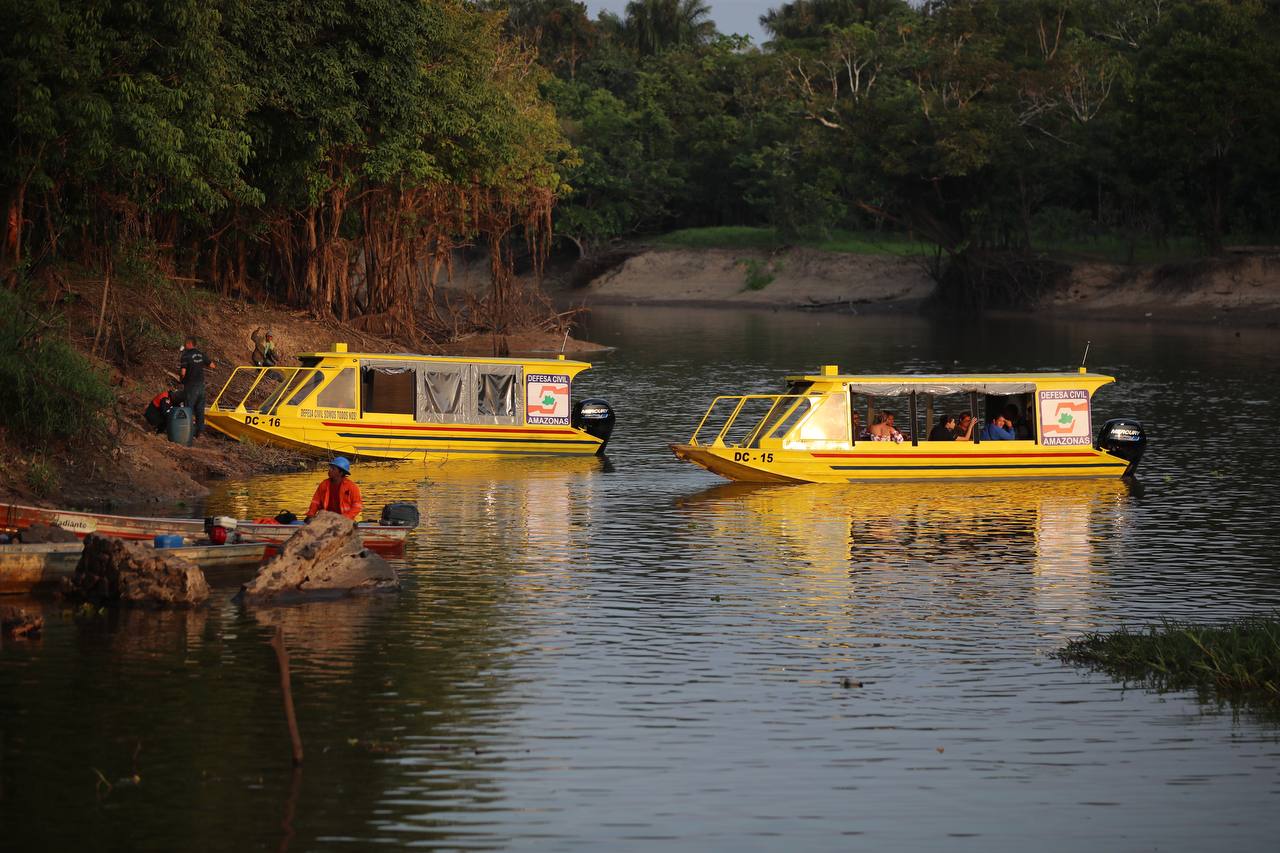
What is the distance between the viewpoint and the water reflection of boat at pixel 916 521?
27891 mm

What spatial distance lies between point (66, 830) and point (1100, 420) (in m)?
37.0

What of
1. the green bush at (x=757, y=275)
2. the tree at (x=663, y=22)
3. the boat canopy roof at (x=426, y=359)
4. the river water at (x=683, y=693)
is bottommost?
the river water at (x=683, y=693)

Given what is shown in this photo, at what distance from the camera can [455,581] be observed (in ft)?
82.7

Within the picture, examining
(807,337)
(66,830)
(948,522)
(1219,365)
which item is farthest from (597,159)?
(66,830)

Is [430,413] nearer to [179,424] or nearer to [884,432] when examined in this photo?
[179,424]

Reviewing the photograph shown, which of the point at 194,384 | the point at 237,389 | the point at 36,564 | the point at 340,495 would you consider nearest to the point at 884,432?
the point at 194,384

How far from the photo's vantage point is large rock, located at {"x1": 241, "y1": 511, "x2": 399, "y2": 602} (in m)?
23.0

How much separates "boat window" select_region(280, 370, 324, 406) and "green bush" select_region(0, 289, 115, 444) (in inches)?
233

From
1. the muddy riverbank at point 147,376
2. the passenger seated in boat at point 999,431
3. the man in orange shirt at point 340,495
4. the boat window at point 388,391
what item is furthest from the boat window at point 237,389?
the passenger seated in boat at point 999,431

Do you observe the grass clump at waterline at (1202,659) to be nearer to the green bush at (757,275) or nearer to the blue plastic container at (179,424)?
the blue plastic container at (179,424)

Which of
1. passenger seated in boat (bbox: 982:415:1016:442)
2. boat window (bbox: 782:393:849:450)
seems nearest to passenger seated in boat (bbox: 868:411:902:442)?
boat window (bbox: 782:393:849:450)

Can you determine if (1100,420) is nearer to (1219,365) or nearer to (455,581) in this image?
(1219,365)

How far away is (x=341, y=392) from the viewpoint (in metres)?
38.2

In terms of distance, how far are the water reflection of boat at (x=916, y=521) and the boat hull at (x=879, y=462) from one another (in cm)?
24
